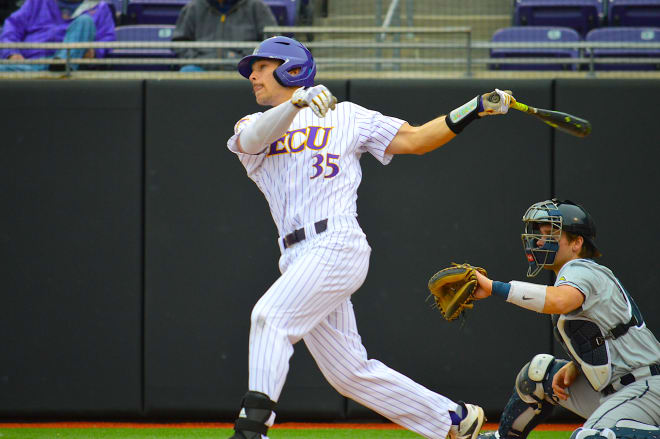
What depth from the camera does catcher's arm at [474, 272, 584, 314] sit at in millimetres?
3514

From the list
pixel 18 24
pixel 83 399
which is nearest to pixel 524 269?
pixel 83 399

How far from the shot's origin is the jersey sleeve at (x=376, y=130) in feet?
12.8

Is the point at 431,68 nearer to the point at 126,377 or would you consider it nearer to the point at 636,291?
the point at 636,291

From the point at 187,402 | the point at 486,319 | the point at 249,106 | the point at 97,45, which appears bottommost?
the point at 187,402

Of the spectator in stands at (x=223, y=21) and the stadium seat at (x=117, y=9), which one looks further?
the stadium seat at (x=117, y=9)

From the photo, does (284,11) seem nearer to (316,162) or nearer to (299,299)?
(316,162)

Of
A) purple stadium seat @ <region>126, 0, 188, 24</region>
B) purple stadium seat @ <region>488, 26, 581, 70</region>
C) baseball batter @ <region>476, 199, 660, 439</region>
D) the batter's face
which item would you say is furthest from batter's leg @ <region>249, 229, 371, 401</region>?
purple stadium seat @ <region>126, 0, 188, 24</region>

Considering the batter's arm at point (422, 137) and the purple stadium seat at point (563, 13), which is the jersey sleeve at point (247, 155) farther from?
the purple stadium seat at point (563, 13)

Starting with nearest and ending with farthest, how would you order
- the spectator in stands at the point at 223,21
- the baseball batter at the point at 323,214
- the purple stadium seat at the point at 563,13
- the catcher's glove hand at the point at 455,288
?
the baseball batter at the point at 323,214 → the catcher's glove hand at the point at 455,288 → the spectator in stands at the point at 223,21 → the purple stadium seat at the point at 563,13

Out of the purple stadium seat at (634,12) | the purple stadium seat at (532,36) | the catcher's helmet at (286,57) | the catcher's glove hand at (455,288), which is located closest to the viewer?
the catcher's glove hand at (455,288)

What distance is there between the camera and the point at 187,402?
18.3 feet

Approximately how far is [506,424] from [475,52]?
13.4ft

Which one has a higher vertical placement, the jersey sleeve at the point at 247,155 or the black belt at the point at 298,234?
the jersey sleeve at the point at 247,155

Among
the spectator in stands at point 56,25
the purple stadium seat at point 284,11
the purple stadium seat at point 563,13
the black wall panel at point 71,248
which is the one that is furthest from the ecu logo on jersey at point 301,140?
the purple stadium seat at point 563,13
